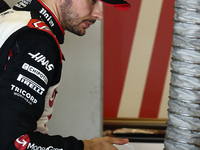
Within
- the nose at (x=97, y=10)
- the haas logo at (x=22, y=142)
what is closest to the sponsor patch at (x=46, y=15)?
the nose at (x=97, y=10)

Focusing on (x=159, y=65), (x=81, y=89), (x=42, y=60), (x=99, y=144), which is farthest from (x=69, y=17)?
(x=159, y=65)

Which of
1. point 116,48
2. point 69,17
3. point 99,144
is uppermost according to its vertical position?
point 69,17

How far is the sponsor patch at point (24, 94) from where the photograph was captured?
2.37 feet

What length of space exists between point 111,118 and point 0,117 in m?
1.51

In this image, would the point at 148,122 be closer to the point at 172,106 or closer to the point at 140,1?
the point at 140,1

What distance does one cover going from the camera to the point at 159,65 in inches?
81.4

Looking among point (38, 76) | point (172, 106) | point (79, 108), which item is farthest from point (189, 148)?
point (79, 108)

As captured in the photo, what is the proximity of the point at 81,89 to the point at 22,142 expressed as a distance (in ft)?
4.15

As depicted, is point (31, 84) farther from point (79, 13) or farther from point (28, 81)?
point (79, 13)

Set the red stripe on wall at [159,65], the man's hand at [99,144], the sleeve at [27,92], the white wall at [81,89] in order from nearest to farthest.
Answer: the sleeve at [27,92], the man's hand at [99,144], the white wall at [81,89], the red stripe on wall at [159,65]

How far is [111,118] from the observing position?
7.09 ft

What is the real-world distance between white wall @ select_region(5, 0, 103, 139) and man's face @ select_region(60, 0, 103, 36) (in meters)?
0.84

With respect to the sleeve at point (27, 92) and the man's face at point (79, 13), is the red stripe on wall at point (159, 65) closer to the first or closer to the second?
the man's face at point (79, 13)

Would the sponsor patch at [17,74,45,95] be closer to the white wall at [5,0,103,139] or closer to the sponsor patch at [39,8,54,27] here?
the sponsor patch at [39,8,54,27]
